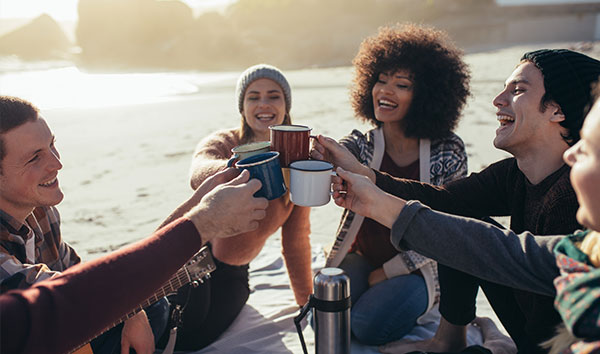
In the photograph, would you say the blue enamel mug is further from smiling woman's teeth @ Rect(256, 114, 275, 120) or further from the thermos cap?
smiling woman's teeth @ Rect(256, 114, 275, 120)

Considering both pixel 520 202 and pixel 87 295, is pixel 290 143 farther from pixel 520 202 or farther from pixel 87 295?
pixel 520 202

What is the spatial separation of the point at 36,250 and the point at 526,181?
267 centimetres

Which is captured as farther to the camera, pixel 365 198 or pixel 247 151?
pixel 247 151

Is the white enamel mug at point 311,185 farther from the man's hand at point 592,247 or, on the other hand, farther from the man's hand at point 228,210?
the man's hand at point 592,247

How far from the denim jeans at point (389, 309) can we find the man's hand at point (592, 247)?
1.74m

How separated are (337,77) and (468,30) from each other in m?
25.8

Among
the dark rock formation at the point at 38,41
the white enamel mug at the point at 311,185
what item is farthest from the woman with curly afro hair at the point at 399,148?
the dark rock formation at the point at 38,41

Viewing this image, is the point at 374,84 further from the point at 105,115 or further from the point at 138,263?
the point at 105,115

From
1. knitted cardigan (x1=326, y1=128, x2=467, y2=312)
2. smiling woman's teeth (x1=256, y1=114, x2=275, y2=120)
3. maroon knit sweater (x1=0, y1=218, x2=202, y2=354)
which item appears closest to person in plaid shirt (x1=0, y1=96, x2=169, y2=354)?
maroon knit sweater (x1=0, y1=218, x2=202, y2=354)

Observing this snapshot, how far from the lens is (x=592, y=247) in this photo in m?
1.60

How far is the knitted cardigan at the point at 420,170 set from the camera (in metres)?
3.34

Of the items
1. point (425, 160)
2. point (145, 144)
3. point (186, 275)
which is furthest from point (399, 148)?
point (145, 144)

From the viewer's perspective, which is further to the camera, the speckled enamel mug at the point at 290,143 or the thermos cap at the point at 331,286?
the speckled enamel mug at the point at 290,143

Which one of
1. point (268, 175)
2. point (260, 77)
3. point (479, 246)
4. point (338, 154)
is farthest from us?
point (260, 77)
